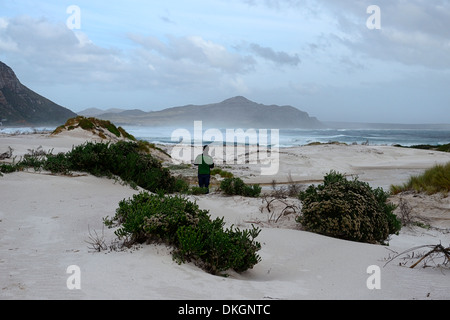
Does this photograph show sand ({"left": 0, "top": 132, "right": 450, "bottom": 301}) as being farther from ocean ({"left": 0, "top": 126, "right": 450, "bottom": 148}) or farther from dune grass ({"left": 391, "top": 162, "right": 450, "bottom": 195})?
ocean ({"left": 0, "top": 126, "right": 450, "bottom": 148})

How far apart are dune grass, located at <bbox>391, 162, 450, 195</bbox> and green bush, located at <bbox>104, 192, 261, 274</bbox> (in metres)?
8.92

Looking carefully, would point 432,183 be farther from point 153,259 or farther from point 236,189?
point 153,259

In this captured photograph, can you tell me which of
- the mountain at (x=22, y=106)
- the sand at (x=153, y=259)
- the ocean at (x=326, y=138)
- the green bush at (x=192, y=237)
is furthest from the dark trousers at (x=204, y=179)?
the mountain at (x=22, y=106)

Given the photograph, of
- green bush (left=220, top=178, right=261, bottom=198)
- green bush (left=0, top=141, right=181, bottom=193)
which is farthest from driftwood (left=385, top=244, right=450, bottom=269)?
green bush (left=0, top=141, right=181, bottom=193)

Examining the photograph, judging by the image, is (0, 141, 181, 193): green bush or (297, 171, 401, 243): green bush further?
(0, 141, 181, 193): green bush

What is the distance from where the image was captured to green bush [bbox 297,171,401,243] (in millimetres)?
6676

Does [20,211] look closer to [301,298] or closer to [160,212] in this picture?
[160,212]

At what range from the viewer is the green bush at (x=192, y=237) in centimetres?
442

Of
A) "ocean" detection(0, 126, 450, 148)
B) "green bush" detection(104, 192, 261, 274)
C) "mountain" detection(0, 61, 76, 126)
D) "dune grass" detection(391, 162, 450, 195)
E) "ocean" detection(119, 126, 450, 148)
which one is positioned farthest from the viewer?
"ocean" detection(119, 126, 450, 148)

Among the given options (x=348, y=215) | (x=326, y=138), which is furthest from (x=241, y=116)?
(x=348, y=215)

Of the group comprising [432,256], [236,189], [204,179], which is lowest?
[432,256]

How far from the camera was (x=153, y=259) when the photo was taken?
14.1 ft

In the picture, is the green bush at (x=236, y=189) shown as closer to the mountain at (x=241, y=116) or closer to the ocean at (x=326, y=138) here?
the ocean at (x=326, y=138)

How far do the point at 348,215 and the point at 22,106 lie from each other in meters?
44.3
